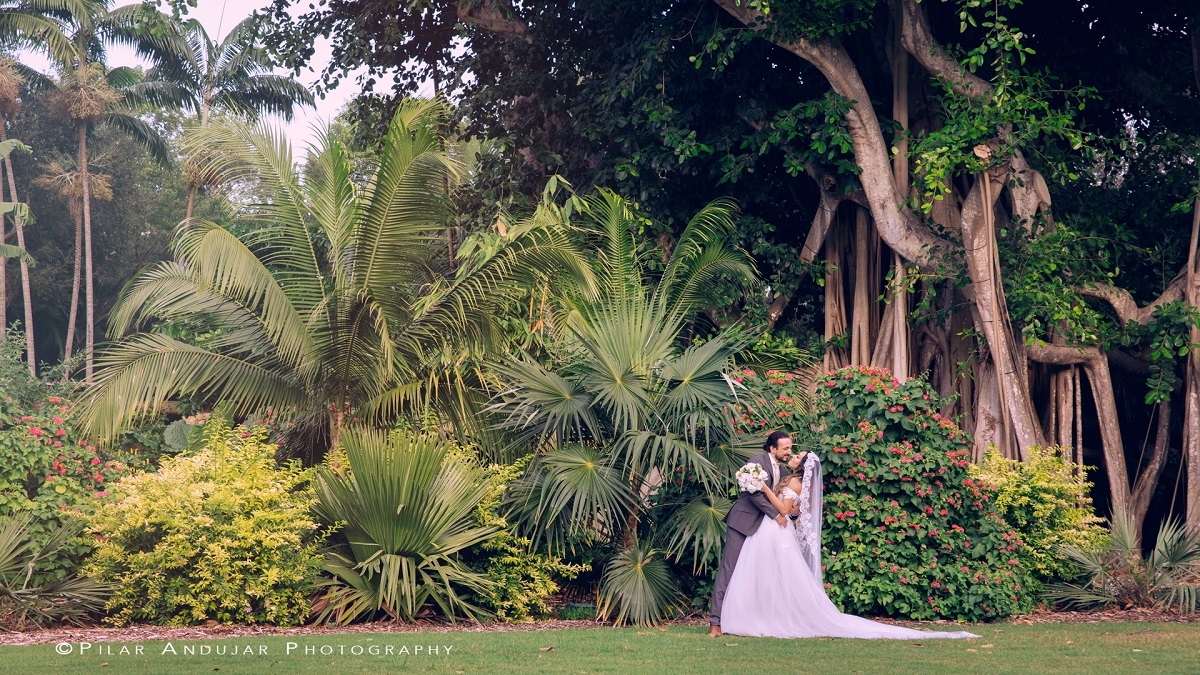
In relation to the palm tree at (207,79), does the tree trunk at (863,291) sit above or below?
below

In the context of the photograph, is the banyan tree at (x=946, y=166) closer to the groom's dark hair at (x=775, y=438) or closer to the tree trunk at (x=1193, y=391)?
the tree trunk at (x=1193, y=391)

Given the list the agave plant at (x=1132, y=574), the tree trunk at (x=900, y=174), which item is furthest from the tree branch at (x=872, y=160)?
the agave plant at (x=1132, y=574)

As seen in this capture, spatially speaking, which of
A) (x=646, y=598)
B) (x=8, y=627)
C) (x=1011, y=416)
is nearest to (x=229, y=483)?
(x=8, y=627)

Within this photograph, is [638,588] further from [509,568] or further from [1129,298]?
Result: [1129,298]

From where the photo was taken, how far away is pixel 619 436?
9.40 metres

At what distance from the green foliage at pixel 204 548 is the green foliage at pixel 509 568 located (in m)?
1.38

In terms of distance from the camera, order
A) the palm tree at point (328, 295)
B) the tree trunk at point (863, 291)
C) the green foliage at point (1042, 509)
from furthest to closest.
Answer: the tree trunk at point (863, 291), the palm tree at point (328, 295), the green foliage at point (1042, 509)

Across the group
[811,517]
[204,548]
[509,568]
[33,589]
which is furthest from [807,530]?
[33,589]

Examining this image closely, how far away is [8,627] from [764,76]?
939 cm

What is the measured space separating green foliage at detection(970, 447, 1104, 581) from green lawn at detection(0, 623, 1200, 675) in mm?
1625

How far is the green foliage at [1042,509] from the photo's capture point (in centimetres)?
988

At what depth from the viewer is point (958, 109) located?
1112 cm

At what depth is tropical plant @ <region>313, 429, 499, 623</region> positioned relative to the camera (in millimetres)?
8938

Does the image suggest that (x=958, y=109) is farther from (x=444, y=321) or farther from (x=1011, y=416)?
(x=444, y=321)
